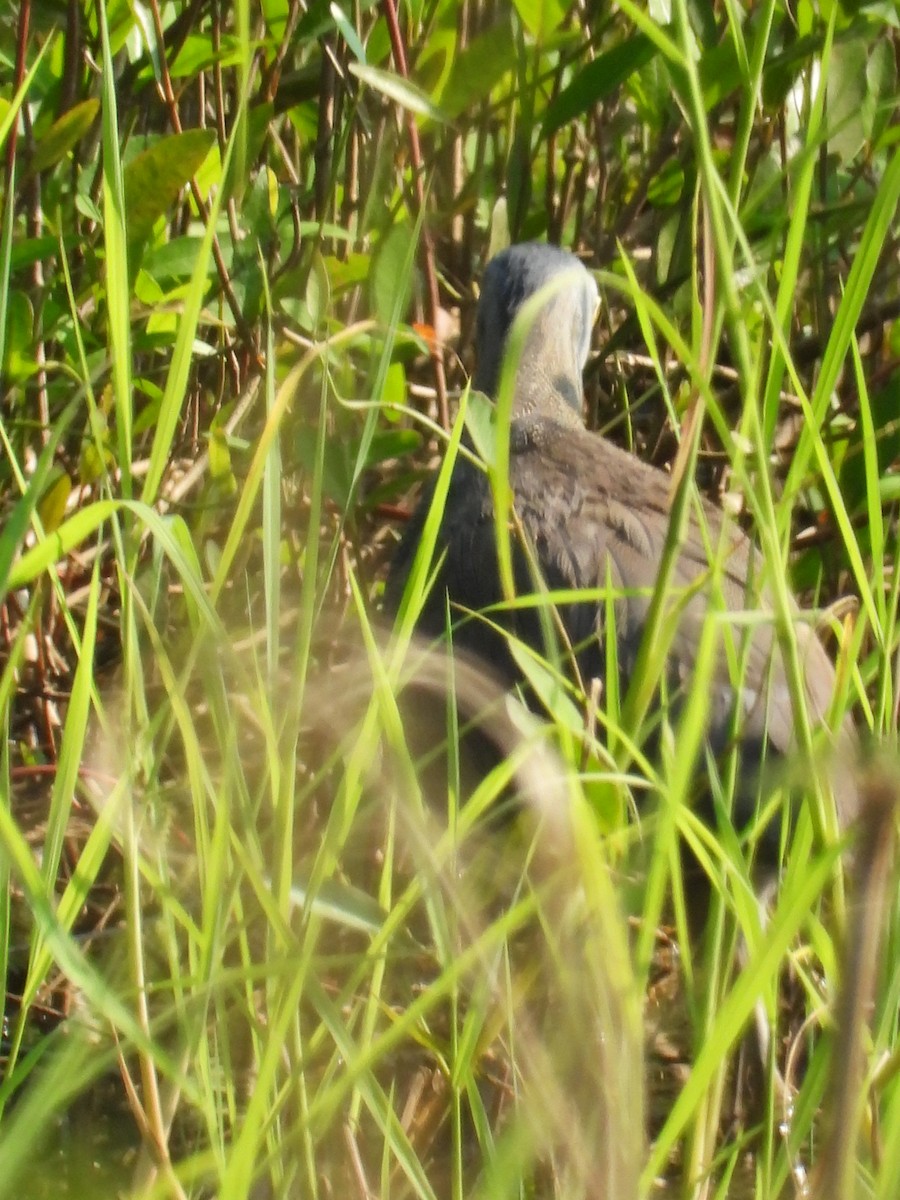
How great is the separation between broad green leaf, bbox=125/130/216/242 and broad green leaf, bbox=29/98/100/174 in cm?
6

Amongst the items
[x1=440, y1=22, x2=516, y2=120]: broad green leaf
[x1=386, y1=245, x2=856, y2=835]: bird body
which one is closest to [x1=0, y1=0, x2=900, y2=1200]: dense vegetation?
[x1=440, y1=22, x2=516, y2=120]: broad green leaf

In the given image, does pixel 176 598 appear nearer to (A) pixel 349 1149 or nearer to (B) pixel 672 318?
(B) pixel 672 318

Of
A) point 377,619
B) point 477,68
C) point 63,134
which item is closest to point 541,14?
point 477,68

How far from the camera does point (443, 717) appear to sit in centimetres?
178

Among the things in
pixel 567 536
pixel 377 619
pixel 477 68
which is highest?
pixel 477 68

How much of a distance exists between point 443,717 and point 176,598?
0.37 metres

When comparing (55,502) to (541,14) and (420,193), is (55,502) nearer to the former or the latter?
(420,193)

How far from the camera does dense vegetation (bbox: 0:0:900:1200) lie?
0.88 m

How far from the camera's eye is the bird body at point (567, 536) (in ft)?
5.49

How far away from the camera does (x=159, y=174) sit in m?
1.44

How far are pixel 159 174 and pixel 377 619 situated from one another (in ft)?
2.17

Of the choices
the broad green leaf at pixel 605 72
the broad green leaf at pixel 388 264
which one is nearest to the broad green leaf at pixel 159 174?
the broad green leaf at pixel 388 264

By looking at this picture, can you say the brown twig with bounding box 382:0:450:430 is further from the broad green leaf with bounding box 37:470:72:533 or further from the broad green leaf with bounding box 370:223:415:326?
the broad green leaf with bounding box 37:470:72:533

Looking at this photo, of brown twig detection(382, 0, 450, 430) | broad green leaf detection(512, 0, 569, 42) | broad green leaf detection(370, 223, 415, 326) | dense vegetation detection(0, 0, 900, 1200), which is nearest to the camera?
dense vegetation detection(0, 0, 900, 1200)
